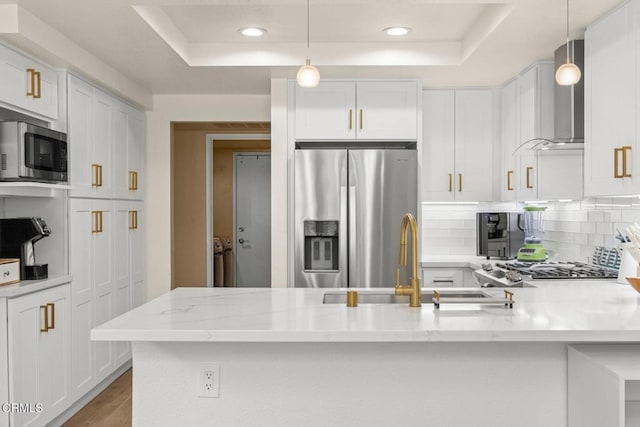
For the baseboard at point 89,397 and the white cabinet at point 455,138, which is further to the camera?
the white cabinet at point 455,138

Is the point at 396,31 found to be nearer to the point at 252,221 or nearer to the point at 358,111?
the point at 358,111

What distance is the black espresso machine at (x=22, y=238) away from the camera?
3.25 metres

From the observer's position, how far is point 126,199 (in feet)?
14.9

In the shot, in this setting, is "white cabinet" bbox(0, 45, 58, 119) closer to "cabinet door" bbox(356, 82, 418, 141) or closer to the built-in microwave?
the built-in microwave

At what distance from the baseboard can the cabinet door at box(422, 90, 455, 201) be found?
2836 mm

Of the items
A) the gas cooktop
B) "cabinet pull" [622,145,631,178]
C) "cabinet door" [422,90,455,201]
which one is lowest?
the gas cooktop

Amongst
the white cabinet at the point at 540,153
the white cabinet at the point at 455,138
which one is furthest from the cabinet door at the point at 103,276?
the white cabinet at the point at 540,153

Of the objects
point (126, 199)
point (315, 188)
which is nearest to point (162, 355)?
point (315, 188)

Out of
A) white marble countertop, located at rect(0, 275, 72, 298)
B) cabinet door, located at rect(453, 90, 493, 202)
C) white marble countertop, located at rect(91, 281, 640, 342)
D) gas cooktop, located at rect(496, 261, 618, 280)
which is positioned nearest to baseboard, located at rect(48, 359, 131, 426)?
white marble countertop, located at rect(0, 275, 72, 298)

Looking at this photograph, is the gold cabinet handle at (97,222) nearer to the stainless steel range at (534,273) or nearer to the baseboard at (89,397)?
the baseboard at (89,397)

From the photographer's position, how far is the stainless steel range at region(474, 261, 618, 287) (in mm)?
3237

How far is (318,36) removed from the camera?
376 cm

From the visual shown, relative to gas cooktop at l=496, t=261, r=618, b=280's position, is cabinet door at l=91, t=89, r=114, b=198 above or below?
above

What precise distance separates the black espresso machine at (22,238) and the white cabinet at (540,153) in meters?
3.11
